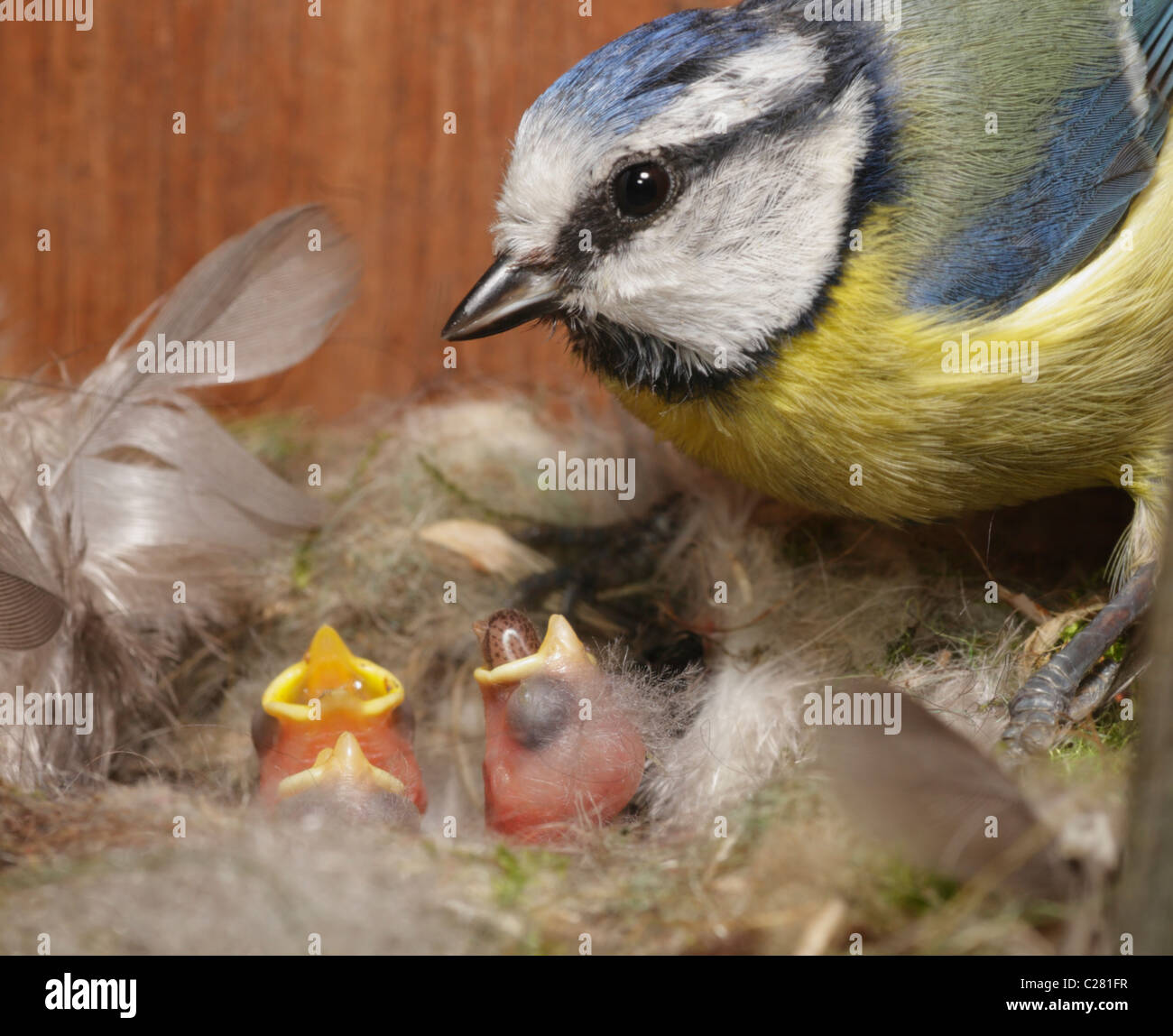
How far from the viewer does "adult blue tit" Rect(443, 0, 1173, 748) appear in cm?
91

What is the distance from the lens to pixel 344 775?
0.88 meters

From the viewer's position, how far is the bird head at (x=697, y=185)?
0.91 meters

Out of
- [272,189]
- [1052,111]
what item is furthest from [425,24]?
[1052,111]

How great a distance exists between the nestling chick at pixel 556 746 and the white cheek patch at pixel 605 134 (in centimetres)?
37

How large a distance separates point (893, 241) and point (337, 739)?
648 millimetres

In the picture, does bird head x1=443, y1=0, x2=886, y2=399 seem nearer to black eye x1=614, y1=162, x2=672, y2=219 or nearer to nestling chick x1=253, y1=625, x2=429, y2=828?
black eye x1=614, y1=162, x2=672, y2=219

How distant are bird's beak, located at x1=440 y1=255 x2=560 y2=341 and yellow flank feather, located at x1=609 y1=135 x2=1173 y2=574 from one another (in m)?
0.19
